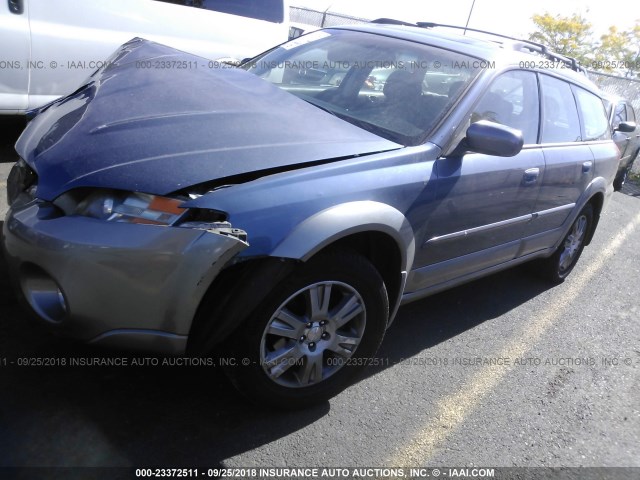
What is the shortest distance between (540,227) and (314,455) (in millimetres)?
2411

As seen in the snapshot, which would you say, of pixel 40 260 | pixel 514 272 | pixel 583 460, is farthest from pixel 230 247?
pixel 514 272

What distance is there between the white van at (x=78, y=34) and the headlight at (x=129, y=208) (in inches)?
136

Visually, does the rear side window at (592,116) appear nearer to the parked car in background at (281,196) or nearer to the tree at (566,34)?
the parked car in background at (281,196)

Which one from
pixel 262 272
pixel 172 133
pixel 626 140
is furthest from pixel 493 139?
pixel 626 140

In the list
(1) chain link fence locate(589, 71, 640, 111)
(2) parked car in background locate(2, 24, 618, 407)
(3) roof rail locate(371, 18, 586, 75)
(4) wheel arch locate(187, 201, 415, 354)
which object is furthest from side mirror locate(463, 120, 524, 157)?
(1) chain link fence locate(589, 71, 640, 111)

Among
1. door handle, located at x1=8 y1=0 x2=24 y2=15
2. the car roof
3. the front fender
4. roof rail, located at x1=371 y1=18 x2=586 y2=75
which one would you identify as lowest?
the front fender

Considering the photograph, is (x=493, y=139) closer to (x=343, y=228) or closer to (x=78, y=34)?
(x=343, y=228)

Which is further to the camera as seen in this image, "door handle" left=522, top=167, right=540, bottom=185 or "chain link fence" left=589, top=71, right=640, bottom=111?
"chain link fence" left=589, top=71, right=640, bottom=111

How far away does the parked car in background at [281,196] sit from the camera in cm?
207

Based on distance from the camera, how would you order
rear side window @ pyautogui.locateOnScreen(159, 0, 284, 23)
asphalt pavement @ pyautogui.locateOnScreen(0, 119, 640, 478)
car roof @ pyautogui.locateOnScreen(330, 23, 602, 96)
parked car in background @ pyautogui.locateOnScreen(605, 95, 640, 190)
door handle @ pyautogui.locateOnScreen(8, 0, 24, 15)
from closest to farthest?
asphalt pavement @ pyautogui.locateOnScreen(0, 119, 640, 478) < car roof @ pyautogui.locateOnScreen(330, 23, 602, 96) < door handle @ pyautogui.locateOnScreen(8, 0, 24, 15) < rear side window @ pyautogui.locateOnScreen(159, 0, 284, 23) < parked car in background @ pyautogui.locateOnScreen(605, 95, 640, 190)

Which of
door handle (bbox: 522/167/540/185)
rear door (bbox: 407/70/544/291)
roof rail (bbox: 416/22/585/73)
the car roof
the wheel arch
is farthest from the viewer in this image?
roof rail (bbox: 416/22/585/73)

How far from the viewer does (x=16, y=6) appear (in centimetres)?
469

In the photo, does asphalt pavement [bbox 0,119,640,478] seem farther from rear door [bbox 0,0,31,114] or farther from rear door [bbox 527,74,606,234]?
rear door [bbox 0,0,31,114]

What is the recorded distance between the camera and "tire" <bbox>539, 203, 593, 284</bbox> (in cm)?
473
